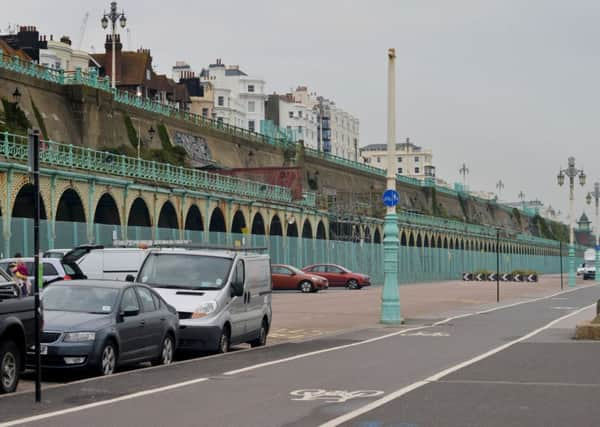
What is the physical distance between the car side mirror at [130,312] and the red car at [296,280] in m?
40.4

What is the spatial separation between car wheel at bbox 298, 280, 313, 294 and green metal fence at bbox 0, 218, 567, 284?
3.74 meters

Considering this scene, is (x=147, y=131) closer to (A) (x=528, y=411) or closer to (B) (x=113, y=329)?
(B) (x=113, y=329)

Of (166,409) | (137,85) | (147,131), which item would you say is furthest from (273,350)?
(137,85)

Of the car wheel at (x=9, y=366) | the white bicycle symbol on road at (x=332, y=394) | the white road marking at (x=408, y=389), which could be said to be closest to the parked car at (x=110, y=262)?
the white road marking at (x=408, y=389)

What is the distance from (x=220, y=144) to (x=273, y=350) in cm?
7453

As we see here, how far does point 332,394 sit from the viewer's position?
1379 cm

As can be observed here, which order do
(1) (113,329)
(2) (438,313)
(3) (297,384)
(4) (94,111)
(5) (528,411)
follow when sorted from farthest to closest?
(4) (94,111) < (2) (438,313) < (1) (113,329) < (3) (297,384) < (5) (528,411)

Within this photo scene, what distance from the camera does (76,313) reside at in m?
17.0

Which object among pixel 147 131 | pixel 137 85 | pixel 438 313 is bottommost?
pixel 438 313

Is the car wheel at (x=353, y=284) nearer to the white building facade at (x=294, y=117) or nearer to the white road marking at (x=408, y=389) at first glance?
the white road marking at (x=408, y=389)

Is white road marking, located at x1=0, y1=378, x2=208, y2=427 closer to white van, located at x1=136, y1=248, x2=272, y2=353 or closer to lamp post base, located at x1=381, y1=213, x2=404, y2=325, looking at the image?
white van, located at x1=136, y1=248, x2=272, y2=353

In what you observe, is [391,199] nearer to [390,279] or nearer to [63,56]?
[390,279]

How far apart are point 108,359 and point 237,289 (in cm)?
491

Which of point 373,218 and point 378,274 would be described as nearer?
point 378,274
